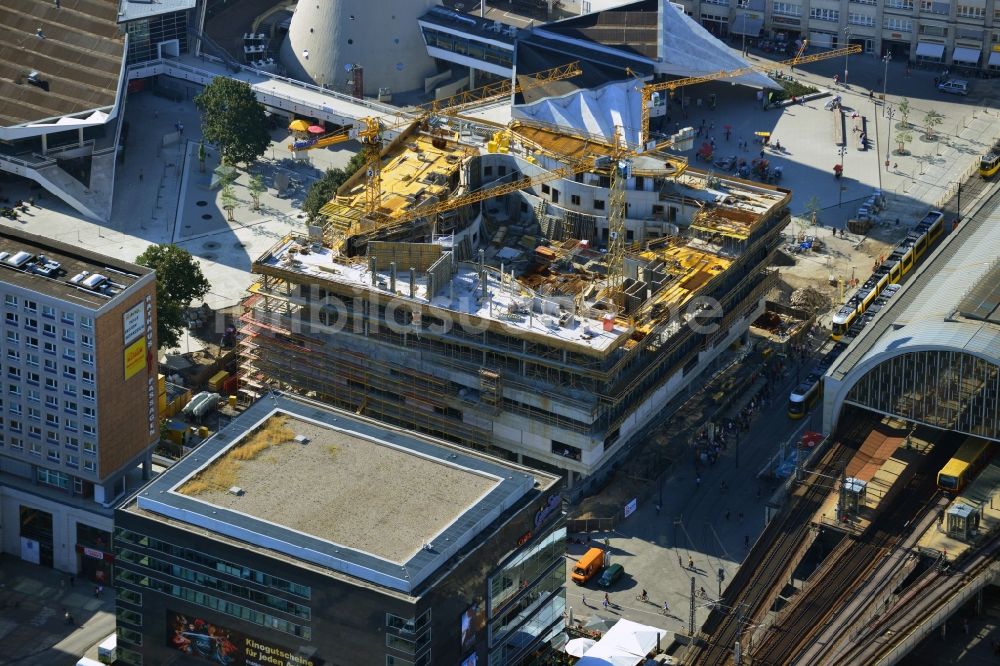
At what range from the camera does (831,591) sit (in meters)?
190

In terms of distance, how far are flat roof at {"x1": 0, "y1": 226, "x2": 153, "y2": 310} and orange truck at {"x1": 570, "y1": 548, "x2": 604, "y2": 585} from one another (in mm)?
47158

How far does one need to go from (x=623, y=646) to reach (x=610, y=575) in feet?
41.6

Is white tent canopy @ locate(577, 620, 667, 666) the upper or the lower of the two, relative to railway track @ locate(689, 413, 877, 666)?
lower

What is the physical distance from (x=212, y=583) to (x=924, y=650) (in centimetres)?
6205

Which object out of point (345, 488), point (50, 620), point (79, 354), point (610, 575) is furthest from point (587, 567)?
point (79, 354)

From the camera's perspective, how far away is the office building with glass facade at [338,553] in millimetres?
167375

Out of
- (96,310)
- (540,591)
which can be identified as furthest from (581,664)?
(96,310)

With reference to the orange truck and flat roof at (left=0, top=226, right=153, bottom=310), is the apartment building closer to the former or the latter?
flat roof at (left=0, top=226, right=153, bottom=310)

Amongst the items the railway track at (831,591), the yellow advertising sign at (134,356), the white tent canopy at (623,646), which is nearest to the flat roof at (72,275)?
the yellow advertising sign at (134,356)

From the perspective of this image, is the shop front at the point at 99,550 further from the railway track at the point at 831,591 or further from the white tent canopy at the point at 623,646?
the railway track at the point at 831,591

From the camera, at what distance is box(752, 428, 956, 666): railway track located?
182 meters

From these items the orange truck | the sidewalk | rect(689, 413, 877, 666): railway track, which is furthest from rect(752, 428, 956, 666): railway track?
the sidewalk

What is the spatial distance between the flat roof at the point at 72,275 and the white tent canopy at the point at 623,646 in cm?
5258

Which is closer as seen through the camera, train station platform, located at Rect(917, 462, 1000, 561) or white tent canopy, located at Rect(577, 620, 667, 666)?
white tent canopy, located at Rect(577, 620, 667, 666)
